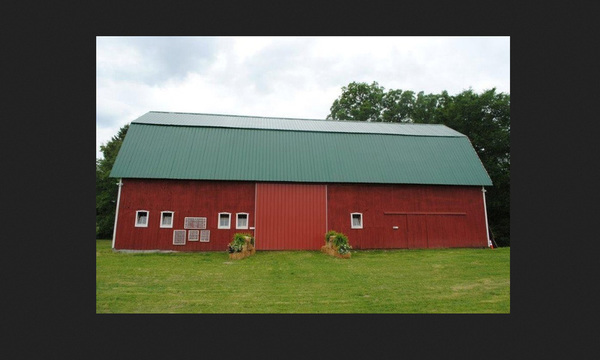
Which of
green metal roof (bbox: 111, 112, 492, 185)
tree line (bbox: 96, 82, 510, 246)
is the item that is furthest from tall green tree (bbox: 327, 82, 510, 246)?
green metal roof (bbox: 111, 112, 492, 185)

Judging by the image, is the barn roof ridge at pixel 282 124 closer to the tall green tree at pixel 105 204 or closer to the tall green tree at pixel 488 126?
the tall green tree at pixel 488 126

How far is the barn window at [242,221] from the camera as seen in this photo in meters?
18.1

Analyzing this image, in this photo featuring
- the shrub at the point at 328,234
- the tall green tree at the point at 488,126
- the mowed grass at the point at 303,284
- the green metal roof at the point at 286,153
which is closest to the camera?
the mowed grass at the point at 303,284

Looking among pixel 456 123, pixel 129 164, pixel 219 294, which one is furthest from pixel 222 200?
pixel 456 123

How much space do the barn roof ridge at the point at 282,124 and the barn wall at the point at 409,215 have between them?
14.2 feet

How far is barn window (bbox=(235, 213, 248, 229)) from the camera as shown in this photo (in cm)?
1806

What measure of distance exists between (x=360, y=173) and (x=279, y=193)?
15.5 feet

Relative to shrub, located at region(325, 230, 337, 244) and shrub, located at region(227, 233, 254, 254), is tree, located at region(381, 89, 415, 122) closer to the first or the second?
shrub, located at region(325, 230, 337, 244)

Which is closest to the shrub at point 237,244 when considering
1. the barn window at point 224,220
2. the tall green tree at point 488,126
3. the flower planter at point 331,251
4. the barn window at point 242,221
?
the barn window at point 242,221

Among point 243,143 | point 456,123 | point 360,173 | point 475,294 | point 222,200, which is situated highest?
point 456,123

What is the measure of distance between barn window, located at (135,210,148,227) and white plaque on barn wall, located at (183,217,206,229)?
1.98 meters

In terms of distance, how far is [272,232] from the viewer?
18094mm

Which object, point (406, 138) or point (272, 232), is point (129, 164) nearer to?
point (272, 232)

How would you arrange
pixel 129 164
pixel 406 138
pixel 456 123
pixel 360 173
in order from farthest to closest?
1. pixel 456 123
2. pixel 406 138
3. pixel 360 173
4. pixel 129 164
